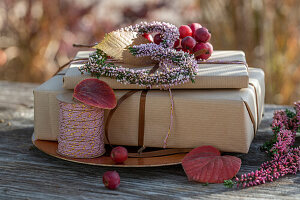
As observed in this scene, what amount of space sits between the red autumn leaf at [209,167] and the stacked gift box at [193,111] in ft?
0.29

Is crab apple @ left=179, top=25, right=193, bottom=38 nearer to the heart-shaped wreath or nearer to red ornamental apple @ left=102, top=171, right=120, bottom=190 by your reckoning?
the heart-shaped wreath

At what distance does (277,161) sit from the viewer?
1.27 meters

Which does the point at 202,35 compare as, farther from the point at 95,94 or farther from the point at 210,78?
the point at 95,94

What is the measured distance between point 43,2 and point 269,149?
101 inches

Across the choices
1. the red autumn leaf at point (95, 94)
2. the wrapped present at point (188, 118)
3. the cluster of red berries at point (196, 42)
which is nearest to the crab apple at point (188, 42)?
the cluster of red berries at point (196, 42)

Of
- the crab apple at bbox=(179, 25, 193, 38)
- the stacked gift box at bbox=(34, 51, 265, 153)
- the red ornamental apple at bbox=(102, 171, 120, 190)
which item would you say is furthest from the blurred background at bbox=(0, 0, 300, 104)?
the red ornamental apple at bbox=(102, 171, 120, 190)

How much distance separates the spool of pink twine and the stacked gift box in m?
0.09

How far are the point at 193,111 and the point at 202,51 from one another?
0.26m

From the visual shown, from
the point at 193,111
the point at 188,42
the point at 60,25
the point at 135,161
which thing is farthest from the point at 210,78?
the point at 60,25

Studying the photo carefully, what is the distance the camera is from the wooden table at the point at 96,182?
1099 millimetres

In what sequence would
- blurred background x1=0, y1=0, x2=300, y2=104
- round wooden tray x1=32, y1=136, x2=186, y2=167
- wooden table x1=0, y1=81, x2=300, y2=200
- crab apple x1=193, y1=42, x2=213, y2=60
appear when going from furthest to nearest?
blurred background x1=0, y1=0, x2=300, y2=104, crab apple x1=193, y1=42, x2=213, y2=60, round wooden tray x1=32, y1=136, x2=186, y2=167, wooden table x1=0, y1=81, x2=300, y2=200

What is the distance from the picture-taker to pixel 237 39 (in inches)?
104

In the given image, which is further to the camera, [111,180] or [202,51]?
[202,51]

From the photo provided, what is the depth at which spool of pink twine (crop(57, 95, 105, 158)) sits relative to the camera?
48.3 inches
